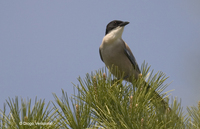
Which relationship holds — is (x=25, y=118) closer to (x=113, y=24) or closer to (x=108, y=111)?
(x=108, y=111)

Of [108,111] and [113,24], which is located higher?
[113,24]

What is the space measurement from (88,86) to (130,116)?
815 mm

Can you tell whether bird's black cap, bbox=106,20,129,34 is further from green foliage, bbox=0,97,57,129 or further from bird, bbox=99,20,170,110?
green foliage, bbox=0,97,57,129

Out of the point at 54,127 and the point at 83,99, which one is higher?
the point at 83,99

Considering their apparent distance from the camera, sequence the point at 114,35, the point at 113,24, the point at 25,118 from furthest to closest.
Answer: the point at 113,24
the point at 114,35
the point at 25,118

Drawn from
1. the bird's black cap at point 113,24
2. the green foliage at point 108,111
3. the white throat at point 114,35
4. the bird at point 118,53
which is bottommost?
the green foliage at point 108,111

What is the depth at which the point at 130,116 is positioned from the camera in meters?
3.32

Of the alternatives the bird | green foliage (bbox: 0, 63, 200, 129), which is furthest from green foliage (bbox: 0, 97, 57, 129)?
the bird

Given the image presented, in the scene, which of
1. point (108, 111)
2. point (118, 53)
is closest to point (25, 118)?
point (108, 111)

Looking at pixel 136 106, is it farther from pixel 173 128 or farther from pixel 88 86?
pixel 88 86

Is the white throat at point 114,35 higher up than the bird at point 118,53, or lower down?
higher up

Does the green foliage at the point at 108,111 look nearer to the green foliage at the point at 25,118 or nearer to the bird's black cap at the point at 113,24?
the green foliage at the point at 25,118

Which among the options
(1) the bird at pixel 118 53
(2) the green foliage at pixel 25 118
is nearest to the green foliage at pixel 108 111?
(2) the green foliage at pixel 25 118

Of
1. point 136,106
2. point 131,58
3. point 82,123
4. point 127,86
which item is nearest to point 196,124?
point 136,106
